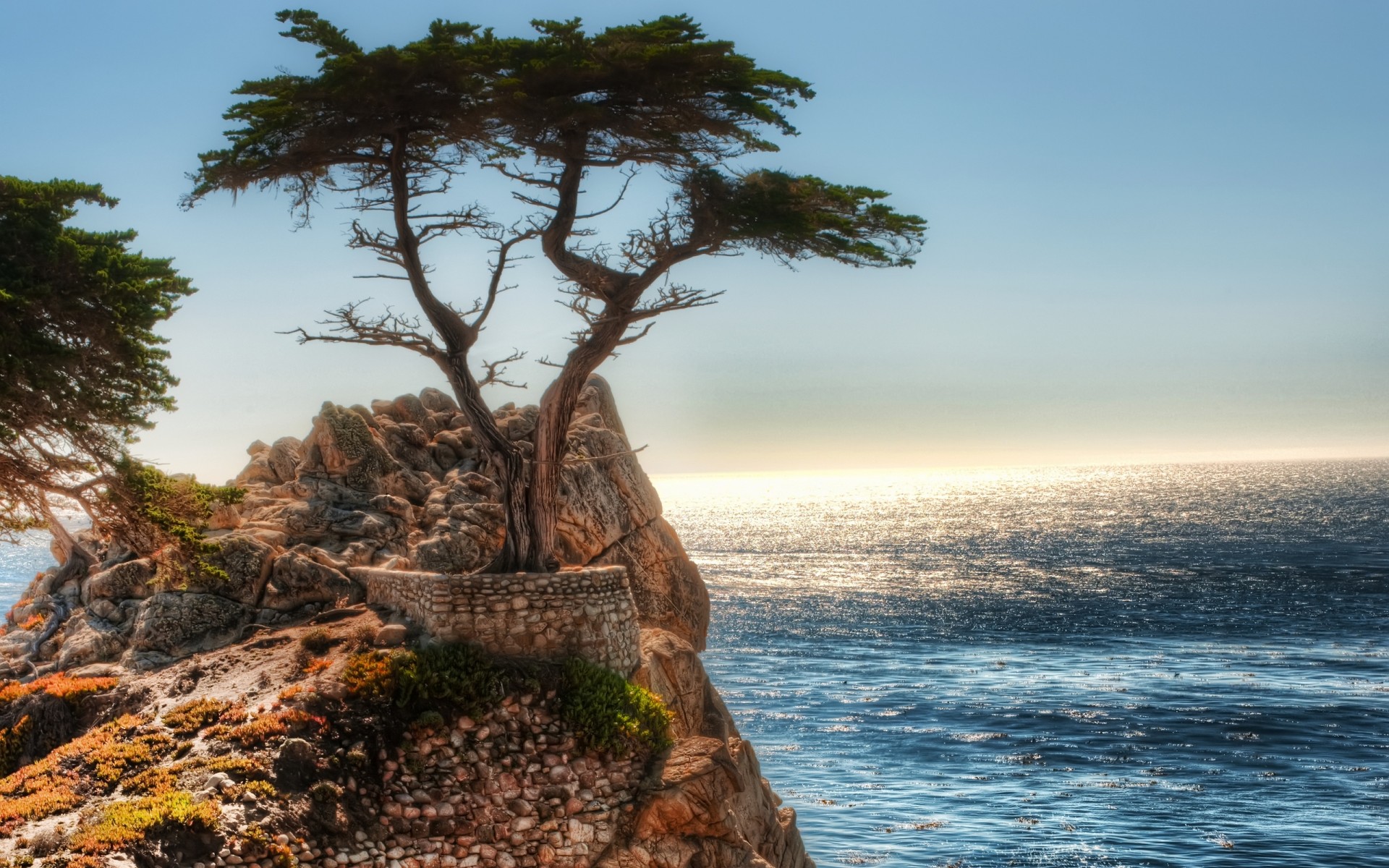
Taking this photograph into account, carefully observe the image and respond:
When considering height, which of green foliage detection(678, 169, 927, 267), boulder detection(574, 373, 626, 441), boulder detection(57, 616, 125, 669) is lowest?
boulder detection(57, 616, 125, 669)

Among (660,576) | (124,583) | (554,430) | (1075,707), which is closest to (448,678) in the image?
(554,430)

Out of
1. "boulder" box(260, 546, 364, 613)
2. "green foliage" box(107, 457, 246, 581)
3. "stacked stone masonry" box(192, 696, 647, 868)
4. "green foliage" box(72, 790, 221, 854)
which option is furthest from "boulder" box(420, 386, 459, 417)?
"green foliage" box(72, 790, 221, 854)

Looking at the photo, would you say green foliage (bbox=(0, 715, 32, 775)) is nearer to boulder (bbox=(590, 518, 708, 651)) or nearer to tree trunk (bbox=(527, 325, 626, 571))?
tree trunk (bbox=(527, 325, 626, 571))

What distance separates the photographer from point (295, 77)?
22.3 m

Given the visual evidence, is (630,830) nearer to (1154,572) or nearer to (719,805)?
(719,805)

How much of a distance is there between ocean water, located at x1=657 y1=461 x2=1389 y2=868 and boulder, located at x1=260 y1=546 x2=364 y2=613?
20948 millimetres

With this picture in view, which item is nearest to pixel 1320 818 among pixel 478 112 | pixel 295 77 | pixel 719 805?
pixel 719 805

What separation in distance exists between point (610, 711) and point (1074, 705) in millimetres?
46769

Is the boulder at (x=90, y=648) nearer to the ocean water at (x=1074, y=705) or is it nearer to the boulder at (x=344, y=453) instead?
the boulder at (x=344, y=453)

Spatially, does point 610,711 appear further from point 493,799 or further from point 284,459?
point 284,459

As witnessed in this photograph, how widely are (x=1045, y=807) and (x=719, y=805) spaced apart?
28.0 meters

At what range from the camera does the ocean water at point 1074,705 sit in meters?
39.9

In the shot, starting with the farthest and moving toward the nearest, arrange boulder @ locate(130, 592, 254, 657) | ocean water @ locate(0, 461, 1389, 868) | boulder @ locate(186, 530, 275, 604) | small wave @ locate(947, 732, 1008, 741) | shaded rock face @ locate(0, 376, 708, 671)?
small wave @ locate(947, 732, 1008, 741), ocean water @ locate(0, 461, 1389, 868), boulder @ locate(186, 530, 275, 604), shaded rock face @ locate(0, 376, 708, 671), boulder @ locate(130, 592, 254, 657)

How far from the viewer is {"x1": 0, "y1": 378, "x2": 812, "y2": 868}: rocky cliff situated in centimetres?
1705
